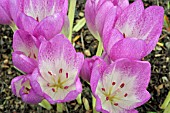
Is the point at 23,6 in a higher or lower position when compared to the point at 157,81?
higher

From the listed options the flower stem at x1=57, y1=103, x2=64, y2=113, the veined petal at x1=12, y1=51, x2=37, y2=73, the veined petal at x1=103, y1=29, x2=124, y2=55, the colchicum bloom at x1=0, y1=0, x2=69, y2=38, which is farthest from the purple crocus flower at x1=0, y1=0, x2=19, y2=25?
the flower stem at x1=57, y1=103, x2=64, y2=113

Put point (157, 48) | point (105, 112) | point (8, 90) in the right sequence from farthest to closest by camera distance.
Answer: point (157, 48) → point (8, 90) → point (105, 112)

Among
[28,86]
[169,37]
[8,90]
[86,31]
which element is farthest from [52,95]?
[169,37]

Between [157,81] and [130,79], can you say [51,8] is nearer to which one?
[130,79]

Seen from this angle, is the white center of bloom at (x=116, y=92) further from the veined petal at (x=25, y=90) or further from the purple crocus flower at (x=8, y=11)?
the purple crocus flower at (x=8, y=11)

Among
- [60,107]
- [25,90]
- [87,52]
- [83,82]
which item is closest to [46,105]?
[60,107]

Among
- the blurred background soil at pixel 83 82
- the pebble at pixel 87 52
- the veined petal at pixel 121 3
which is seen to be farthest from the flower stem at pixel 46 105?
the veined petal at pixel 121 3
